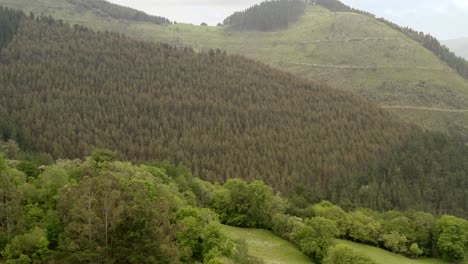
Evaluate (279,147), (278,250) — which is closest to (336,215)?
(278,250)

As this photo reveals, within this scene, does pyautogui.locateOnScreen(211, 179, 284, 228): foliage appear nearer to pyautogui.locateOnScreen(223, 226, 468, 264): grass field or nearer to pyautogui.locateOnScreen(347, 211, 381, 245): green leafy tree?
pyautogui.locateOnScreen(223, 226, 468, 264): grass field

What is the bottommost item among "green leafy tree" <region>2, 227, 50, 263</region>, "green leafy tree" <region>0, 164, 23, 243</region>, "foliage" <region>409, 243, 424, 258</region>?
"foliage" <region>409, 243, 424, 258</region>

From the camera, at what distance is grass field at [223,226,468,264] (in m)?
65.4

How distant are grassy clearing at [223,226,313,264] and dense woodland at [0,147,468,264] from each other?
1.43 meters

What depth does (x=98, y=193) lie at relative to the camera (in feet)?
140

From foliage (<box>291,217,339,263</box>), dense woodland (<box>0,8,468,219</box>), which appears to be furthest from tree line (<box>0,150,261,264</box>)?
dense woodland (<box>0,8,468,219</box>)

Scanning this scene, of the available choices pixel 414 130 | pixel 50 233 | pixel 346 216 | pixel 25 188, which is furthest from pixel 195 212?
pixel 414 130

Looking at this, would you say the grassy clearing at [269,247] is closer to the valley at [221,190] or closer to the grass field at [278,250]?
the grass field at [278,250]

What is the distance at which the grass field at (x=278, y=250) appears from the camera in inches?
2576

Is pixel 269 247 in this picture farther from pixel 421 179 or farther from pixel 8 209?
pixel 421 179

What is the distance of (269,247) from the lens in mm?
70062

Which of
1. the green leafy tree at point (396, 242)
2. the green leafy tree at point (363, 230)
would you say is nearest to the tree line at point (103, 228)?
the green leafy tree at point (363, 230)

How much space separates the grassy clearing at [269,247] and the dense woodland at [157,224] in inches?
56.1

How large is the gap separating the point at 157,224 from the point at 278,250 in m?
30.2
